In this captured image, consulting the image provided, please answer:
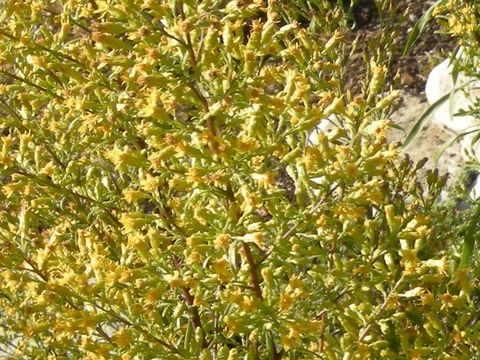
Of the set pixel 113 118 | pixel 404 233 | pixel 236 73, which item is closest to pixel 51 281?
pixel 113 118

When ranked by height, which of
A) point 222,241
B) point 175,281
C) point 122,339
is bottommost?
point 122,339

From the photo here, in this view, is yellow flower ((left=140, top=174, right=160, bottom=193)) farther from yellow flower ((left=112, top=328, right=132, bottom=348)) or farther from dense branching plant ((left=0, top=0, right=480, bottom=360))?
yellow flower ((left=112, top=328, right=132, bottom=348))

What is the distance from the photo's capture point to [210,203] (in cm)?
206

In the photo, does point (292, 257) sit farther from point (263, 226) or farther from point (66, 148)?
point (66, 148)

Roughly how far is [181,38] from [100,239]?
3.71ft

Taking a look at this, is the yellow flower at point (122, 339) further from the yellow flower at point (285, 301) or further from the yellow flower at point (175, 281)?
the yellow flower at point (285, 301)

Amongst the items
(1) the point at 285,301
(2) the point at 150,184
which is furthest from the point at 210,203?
(1) the point at 285,301

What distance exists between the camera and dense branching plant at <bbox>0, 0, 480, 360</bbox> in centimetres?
181

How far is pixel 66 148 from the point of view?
100 inches

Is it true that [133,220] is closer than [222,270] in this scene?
No

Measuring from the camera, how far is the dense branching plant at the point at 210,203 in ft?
5.95

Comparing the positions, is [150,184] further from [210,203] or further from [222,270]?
[222,270]

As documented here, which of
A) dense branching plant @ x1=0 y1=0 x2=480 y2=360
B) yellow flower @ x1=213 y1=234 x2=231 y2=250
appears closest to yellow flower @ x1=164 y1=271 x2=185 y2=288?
dense branching plant @ x1=0 y1=0 x2=480 y2=360

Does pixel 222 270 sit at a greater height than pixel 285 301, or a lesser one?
greater
